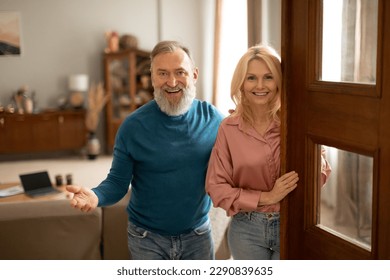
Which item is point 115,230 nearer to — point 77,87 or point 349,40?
point 349,40

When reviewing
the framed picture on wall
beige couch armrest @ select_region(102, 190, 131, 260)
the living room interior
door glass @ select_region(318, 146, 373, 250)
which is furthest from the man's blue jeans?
the framed picture on wall

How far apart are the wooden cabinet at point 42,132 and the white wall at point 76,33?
34 centimetres

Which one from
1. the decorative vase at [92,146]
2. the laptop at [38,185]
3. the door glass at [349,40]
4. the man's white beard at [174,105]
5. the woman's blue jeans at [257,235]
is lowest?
the decorative vase at [92,146]

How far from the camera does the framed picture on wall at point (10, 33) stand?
594 centimetres

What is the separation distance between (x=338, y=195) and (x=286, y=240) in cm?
21

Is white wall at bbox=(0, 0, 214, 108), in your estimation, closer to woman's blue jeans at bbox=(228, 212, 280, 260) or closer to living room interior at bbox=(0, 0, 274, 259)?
living room interior at bbox=(0, 0, 274, 259)

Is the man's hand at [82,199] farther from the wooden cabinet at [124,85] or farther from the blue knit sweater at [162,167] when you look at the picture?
the wooden cabinet at [124,85]

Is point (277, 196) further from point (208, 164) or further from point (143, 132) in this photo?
point (143, 132)

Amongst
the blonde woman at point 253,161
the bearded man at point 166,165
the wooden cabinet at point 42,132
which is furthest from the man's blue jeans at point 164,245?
the wooden cabinet at point 42,132

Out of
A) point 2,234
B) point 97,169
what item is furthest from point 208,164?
point 97,169

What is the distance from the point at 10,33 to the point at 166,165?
492 cm

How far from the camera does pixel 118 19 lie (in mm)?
6305

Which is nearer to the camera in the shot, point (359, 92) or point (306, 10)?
point (359, 92)
